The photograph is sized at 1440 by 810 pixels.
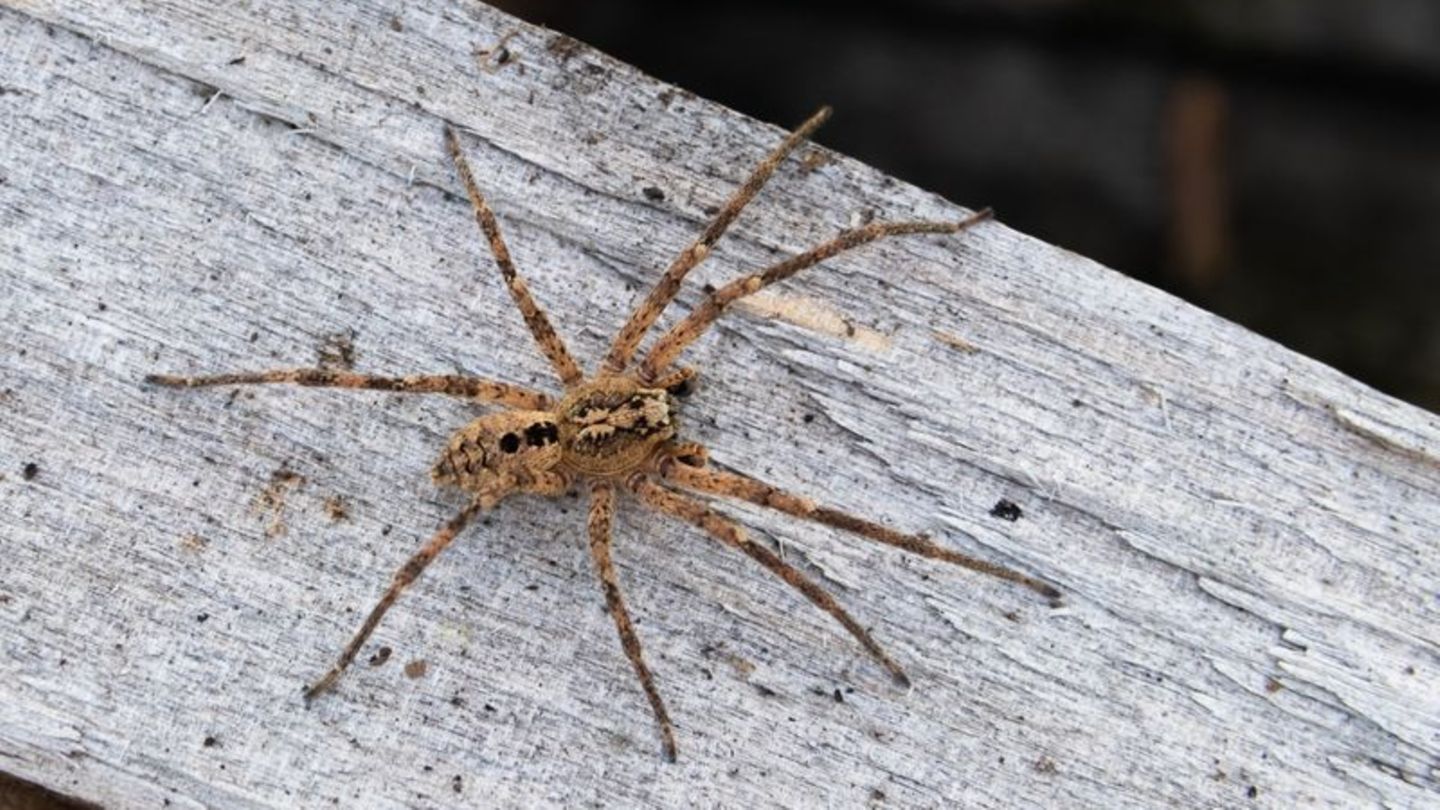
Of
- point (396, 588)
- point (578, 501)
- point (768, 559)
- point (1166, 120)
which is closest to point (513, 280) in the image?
point (578, 501)

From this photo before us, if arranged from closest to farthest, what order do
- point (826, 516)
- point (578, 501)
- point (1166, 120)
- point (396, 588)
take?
point (396, 588), point (826, 516), point (578, 501), point (1166, 120)

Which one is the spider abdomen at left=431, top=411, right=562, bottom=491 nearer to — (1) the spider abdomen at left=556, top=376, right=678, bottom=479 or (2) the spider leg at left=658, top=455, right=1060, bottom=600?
(1) the spider abdomen at left=556, top=376, right=678, bottom=479

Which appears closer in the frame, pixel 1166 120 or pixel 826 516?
pixel 826 516

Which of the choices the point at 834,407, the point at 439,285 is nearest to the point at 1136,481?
the point at 834,407

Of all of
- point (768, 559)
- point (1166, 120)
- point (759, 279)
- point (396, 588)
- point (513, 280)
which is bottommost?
point (396, 588)

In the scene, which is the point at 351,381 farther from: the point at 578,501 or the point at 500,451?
the point at 578,501

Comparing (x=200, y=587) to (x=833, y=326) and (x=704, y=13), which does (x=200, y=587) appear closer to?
(x=833, y=326)
